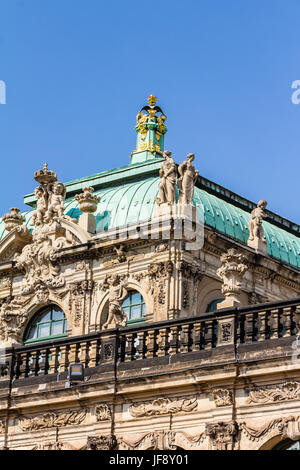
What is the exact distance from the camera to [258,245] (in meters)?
45.1

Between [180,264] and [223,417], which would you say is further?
[180,264]

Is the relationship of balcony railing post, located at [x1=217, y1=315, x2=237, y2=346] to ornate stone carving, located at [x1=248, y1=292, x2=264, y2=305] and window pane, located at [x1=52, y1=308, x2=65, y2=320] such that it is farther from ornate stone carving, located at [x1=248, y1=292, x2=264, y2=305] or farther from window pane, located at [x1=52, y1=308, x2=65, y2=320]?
window pane, located at [x1=52, y1=308, x2=65, y2=320]

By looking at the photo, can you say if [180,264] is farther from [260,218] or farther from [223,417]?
[223,417]

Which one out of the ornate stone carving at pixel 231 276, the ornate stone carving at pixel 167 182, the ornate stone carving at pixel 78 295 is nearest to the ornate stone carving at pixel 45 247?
the ornate stone carving at pixel 78 295

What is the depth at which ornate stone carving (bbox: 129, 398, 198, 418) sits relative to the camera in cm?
2921

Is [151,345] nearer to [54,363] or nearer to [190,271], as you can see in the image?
[54,363]

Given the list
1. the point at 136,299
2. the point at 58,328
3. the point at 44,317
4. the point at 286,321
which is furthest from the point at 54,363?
the point at 44,317

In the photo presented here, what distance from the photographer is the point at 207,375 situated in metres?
28.8

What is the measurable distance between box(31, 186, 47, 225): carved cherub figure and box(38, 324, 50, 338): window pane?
335cm

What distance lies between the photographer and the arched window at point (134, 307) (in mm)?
43219

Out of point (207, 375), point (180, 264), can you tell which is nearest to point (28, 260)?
point (180, 264)

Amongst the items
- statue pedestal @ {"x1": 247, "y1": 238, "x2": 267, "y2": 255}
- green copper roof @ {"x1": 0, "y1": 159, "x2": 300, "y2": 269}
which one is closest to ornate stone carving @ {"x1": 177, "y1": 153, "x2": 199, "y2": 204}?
green copper roof @ {"x1": 0, "y1": 159, "x2": 300, "y2": 269}

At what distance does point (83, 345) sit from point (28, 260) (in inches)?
541

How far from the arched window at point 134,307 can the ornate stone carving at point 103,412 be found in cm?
1267
